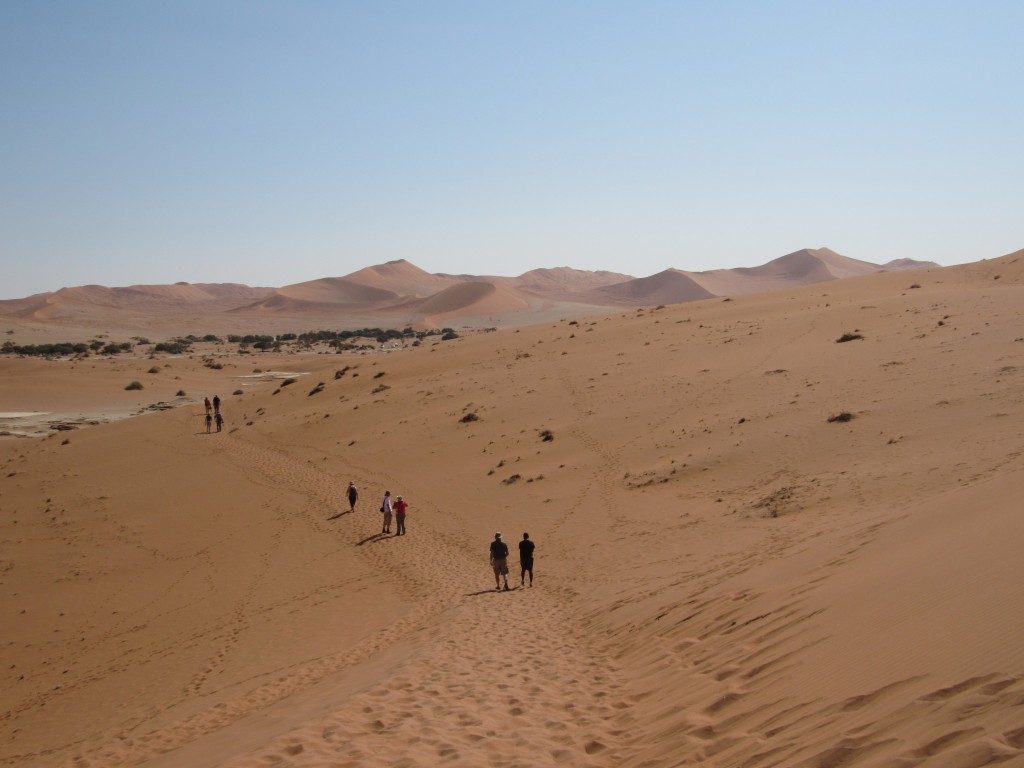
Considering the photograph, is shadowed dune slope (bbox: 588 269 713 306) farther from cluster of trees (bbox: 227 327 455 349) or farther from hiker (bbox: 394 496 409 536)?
hiker (bbox: 394 496 409 536)

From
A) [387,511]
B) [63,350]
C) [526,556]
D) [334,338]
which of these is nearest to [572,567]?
[526,556]

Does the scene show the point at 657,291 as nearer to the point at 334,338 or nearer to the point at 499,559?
the point at 334,338

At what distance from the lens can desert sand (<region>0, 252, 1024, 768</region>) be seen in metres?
6.72

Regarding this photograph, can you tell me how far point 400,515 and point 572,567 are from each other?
17.0ft

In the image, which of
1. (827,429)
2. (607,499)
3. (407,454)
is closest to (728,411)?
(827,429)

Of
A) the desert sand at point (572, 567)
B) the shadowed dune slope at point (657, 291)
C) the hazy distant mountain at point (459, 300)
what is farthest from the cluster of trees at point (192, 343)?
the shadowed dune slope at point (657, 291)

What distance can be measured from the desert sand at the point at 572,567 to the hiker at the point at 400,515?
0.35 meters

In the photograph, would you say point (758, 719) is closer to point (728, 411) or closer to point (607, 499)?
point (607, 499)

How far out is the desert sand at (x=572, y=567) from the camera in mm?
6719

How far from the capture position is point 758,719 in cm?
621

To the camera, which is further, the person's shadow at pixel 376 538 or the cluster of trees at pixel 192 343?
the cluster of trees at pixel 192 343

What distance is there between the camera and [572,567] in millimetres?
15570

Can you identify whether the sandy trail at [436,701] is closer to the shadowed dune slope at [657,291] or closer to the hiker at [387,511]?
the hiker at [387,511]

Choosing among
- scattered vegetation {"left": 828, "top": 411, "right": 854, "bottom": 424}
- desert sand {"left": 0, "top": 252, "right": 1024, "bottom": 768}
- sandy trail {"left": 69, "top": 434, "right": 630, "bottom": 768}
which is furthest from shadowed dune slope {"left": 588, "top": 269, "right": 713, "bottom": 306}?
sandy trail {"left": 69, "top": 434, "right": 630, "bottom": 768}
